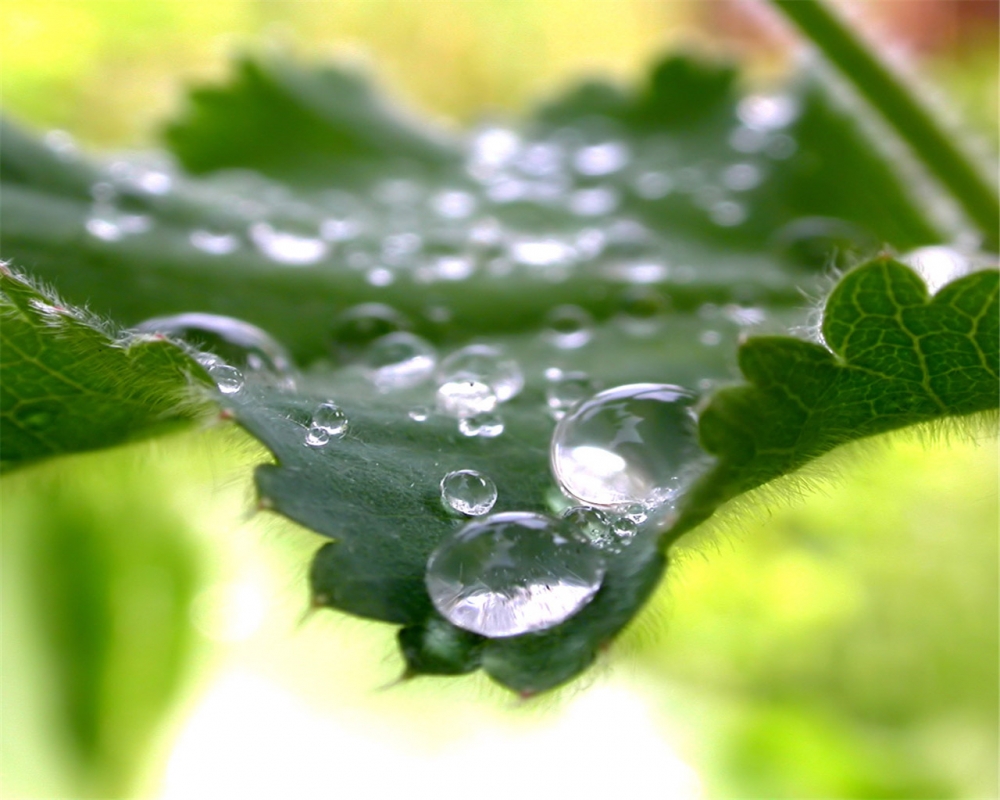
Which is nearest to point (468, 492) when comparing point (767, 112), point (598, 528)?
point (598, 528)

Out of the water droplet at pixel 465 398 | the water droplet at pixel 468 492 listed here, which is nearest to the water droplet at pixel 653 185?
the water droplet at pixel 465 398

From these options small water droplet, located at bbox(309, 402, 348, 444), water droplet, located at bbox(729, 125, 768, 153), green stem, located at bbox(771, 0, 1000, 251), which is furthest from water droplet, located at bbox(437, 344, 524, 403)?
water droplet, located at bbox(729, 125, 768, 153)

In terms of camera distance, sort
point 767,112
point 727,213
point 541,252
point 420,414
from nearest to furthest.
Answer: point 420,414 → point 541,252 → point 727,213 → point 767,112

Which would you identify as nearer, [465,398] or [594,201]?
[465,398]

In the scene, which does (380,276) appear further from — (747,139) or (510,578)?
(747,139)

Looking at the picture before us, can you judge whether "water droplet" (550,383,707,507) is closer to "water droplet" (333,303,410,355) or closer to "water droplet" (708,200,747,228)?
"water droplet" (333,303,410,355)

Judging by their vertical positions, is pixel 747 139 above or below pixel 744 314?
above

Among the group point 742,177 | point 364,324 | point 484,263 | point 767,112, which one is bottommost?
point 364,324

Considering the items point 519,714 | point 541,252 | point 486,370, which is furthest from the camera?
point 519,714

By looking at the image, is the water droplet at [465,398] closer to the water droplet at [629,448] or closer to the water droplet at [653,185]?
the water droplet at [629,448]
